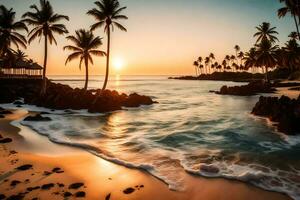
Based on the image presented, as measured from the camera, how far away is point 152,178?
10.3m

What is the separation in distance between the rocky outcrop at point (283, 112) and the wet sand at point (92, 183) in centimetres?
1126

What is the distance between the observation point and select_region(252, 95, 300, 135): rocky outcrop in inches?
742

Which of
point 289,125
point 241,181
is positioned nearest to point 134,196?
point 241,181

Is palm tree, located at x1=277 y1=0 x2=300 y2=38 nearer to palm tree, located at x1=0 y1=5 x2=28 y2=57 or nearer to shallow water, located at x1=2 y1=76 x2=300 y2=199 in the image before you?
shallow water, located at x1=2 y1=76 x2=300 y2=199

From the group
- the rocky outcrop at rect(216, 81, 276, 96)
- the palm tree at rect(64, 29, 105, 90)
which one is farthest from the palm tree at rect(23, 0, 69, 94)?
the rocky outcrop at rect(216, 81, 276, 96)

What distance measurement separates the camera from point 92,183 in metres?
9.58

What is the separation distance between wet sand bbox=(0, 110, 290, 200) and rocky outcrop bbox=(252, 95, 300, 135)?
11.3m

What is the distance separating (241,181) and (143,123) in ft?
50.4

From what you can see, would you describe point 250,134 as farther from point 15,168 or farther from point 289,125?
point 15,168

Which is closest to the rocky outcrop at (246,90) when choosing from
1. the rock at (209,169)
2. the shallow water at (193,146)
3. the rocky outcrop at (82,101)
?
the rocky outcrop at (82,101)

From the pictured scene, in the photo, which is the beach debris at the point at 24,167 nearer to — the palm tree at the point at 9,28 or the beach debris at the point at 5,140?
the beach debris at the point at 5,140

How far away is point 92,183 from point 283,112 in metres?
19.3

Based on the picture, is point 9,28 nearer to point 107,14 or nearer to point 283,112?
point 107,14

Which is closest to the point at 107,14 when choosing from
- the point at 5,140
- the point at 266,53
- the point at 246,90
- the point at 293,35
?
the point at 5,140
